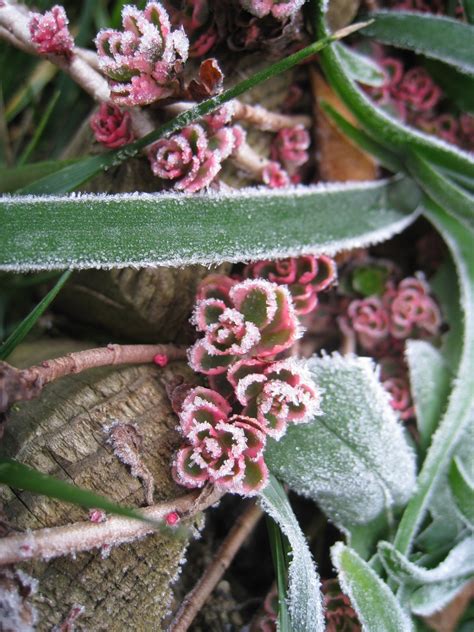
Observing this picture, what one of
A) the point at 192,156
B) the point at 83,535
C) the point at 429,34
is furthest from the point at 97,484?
the point at 429,34

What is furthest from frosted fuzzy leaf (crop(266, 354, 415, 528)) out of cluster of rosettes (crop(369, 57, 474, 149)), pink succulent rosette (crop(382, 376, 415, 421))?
cluster of rosettes (crop(369, 57, 474, 149))

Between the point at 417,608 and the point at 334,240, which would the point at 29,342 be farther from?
the point at 417,608

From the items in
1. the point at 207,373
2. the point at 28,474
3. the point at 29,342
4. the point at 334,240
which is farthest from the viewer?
the point at 29,342

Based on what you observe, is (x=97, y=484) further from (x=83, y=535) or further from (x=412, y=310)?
(x=412, y=310)

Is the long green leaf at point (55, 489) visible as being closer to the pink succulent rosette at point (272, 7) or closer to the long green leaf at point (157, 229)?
the long green leaf at point (157, 229)

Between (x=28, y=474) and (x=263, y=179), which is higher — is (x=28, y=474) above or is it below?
below

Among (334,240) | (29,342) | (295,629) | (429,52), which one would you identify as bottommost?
(295,629)

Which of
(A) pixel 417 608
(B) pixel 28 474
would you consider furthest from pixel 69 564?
(A) pixel 417 608

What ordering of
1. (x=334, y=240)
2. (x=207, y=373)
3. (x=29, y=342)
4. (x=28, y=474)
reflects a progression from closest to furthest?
(x=28, y=474) < (x=207, y=373) < (x=334, y=240) < (x=29, y=342)
